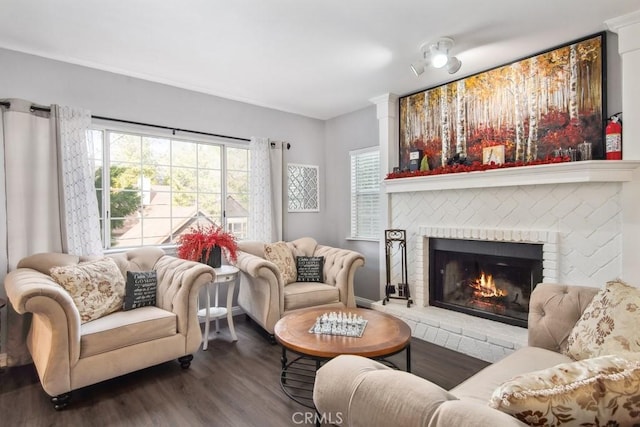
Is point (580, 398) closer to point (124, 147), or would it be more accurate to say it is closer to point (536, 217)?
point (536, 217)

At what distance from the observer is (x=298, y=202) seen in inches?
187

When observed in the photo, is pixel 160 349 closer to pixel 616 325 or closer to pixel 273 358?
pixel 273 358

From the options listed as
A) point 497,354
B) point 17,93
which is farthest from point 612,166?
point 17,93

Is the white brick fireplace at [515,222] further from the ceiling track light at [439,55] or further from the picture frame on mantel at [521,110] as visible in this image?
the ceiling track light at [439,55]

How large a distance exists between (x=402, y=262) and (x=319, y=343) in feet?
6.84

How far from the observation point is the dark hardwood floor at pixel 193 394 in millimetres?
2068

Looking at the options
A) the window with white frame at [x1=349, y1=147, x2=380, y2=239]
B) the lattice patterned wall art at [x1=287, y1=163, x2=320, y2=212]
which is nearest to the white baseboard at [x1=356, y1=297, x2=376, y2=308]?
the window with white frame at [x1=349, y1=147, x2=380, y2=239]

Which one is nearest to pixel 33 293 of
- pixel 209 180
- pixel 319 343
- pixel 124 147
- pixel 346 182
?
pixel 319 343

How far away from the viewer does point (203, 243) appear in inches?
128

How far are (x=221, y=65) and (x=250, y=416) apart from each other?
2821 millimetres

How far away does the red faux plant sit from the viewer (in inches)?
127

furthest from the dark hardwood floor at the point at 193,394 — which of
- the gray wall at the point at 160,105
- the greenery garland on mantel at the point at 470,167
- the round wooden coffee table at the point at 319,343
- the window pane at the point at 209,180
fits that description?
the gray wall at the point at 160,105

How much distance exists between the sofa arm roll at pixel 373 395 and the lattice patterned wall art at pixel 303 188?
362 cm

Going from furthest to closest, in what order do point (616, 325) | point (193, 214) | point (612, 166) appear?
point (193, 214) → point (612, 166) → point (616, 325)
